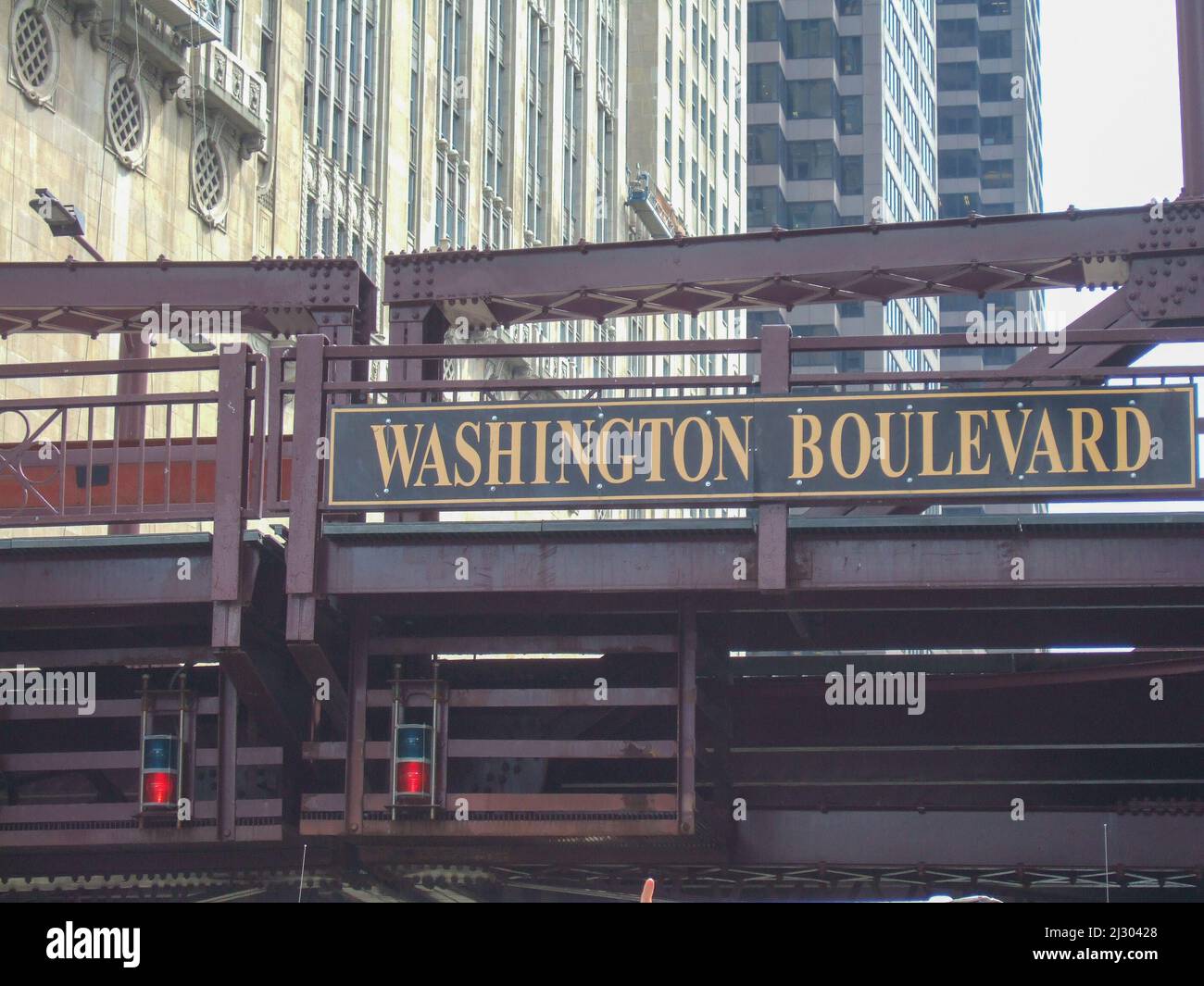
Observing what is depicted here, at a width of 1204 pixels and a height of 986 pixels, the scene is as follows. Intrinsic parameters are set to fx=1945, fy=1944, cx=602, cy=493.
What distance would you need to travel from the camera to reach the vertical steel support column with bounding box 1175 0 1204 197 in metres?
17.9

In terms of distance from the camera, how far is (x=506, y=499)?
15586 millimetres

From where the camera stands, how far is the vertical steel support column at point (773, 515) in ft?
49.2

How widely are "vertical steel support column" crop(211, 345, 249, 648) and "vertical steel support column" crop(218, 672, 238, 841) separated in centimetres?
79

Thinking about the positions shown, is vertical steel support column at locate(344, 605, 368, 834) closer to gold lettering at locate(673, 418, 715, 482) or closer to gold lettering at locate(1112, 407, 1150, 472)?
gold lettering at locate(673, 418, 715, 482)

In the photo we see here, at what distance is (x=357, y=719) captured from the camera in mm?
16328

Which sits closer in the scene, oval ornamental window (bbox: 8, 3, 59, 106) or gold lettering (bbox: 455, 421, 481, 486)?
gold lettering (bbox: 455, 421, 481, 486)

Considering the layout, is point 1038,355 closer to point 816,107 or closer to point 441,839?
point 441,839

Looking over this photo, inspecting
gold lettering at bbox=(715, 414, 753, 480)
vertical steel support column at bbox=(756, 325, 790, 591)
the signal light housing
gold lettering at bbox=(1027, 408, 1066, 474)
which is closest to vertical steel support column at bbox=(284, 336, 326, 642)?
the signal light housing

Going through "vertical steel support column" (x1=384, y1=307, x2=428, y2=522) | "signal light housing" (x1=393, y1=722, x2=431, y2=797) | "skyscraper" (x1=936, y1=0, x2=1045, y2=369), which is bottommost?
"signal light housing" (x1=393, y1=722, x2=431, y2=797)

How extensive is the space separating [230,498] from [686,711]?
407cm

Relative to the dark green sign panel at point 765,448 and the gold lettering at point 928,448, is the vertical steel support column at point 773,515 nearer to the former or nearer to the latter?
the dark green sign panel at point 765,448

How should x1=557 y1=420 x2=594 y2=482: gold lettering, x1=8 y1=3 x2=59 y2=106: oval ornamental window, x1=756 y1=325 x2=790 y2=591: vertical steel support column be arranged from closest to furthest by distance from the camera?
x1=756 y1=325 x2=790 y2=591: vertical steel support column → x1=557 y1=420 x2=594 y2=482: gold lettering → x1=8 y1=3 x2=59 y2=106: oval ornamental window
